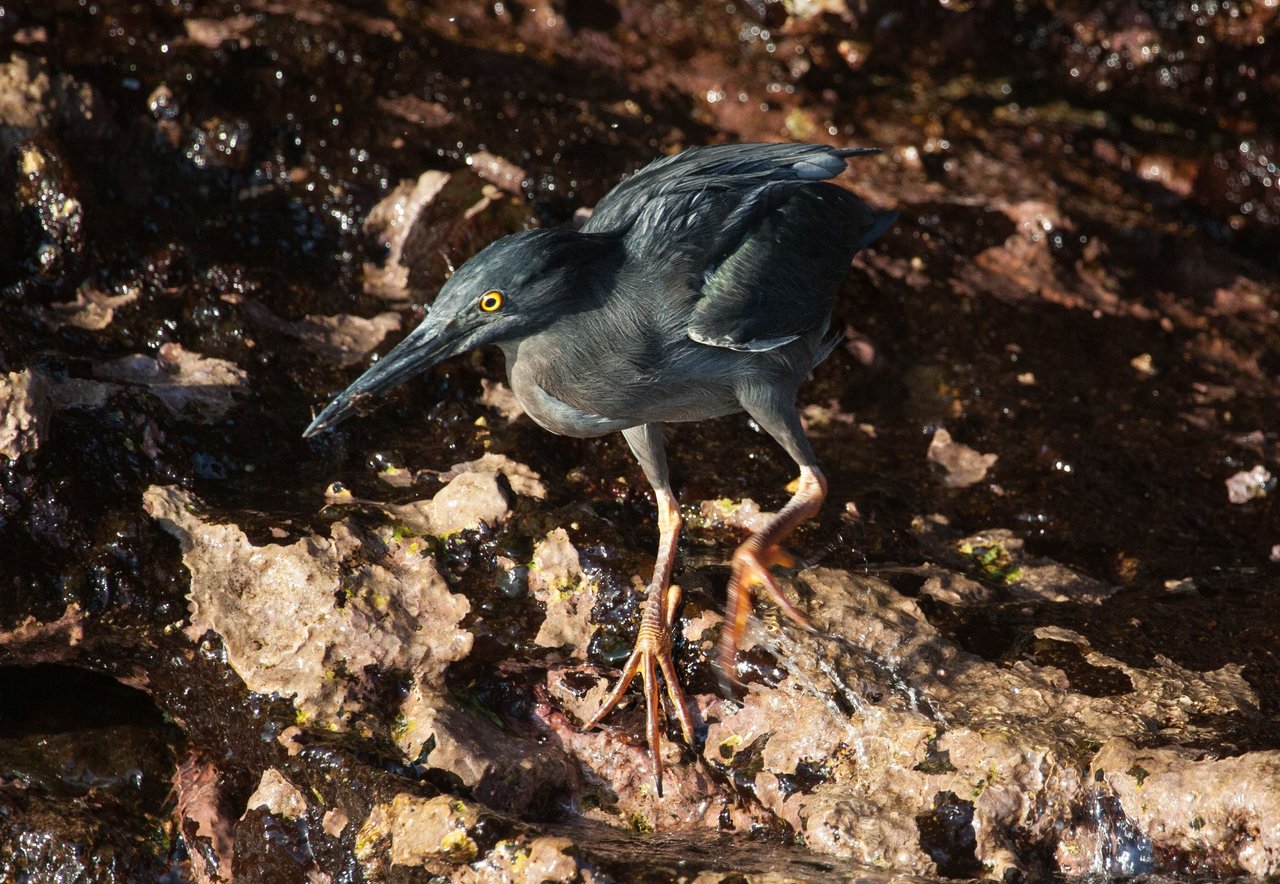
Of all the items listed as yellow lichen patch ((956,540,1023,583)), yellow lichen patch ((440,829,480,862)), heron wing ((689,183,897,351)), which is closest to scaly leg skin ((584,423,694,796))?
heron wing ((689,183,897,351))

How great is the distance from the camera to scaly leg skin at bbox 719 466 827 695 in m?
3.28

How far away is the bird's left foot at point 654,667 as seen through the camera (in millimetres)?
3225

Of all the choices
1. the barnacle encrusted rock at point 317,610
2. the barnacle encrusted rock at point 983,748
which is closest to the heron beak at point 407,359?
the barnacle encrusted rock at point 317,610

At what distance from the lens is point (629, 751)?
3.24 meters

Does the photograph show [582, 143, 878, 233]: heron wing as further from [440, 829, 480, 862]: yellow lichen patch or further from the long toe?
[440, 829, 480, 862]: yellow lichen patch

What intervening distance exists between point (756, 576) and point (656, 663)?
1.33 feet

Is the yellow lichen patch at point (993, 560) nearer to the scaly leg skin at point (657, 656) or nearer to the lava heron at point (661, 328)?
the lava heron at point (661, 328)

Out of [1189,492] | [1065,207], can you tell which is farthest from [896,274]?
[1189,492]

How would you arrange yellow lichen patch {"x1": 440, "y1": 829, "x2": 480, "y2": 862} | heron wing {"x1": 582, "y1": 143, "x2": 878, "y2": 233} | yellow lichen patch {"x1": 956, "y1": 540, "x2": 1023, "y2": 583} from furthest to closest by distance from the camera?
yellow lichen patch {"x1": 956, "y1": 540, "x2": 1023, "y2": 583}
heron wing {"x1": 582, "y1": 143, "x2": 878, "y2": 233}
yellow lichen patch {"x1": 440, "y1": 829, "x2": 480, "y2": 862}

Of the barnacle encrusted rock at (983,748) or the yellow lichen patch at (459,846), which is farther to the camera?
the barnacle encrusted rock at (983,748)

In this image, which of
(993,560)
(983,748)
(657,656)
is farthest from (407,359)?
(993,560)

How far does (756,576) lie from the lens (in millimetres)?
3326

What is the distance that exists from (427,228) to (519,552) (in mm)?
1950

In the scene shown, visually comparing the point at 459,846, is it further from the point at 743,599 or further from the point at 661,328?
the point at 661,328
